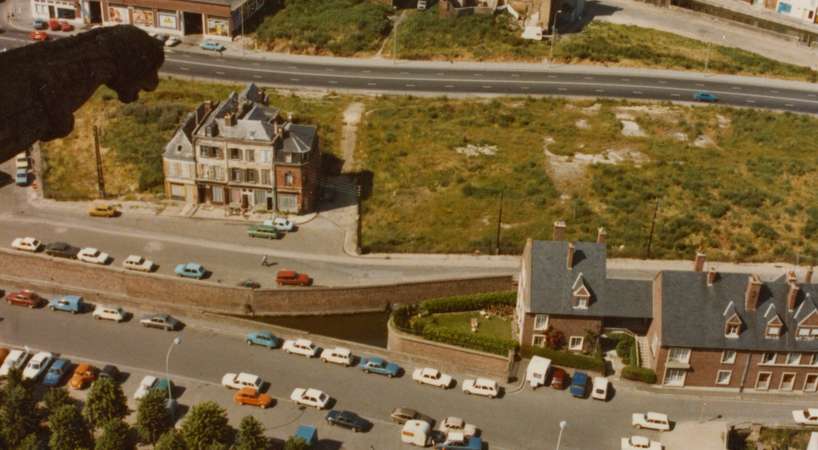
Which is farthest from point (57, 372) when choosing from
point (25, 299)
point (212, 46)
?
point (212, 46)

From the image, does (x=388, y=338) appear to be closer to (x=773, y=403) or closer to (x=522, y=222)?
(x=522, y=222)

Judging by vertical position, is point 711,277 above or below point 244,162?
below

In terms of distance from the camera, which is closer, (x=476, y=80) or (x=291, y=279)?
(x=291, y=279)

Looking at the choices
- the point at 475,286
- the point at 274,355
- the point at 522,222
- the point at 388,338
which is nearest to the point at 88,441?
the point at 274,355

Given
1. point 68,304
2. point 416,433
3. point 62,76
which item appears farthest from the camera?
point 68,304

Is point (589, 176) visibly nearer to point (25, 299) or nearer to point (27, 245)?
point (27, 245)

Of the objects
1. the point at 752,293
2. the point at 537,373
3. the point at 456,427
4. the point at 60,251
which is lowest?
the point at 456,427
